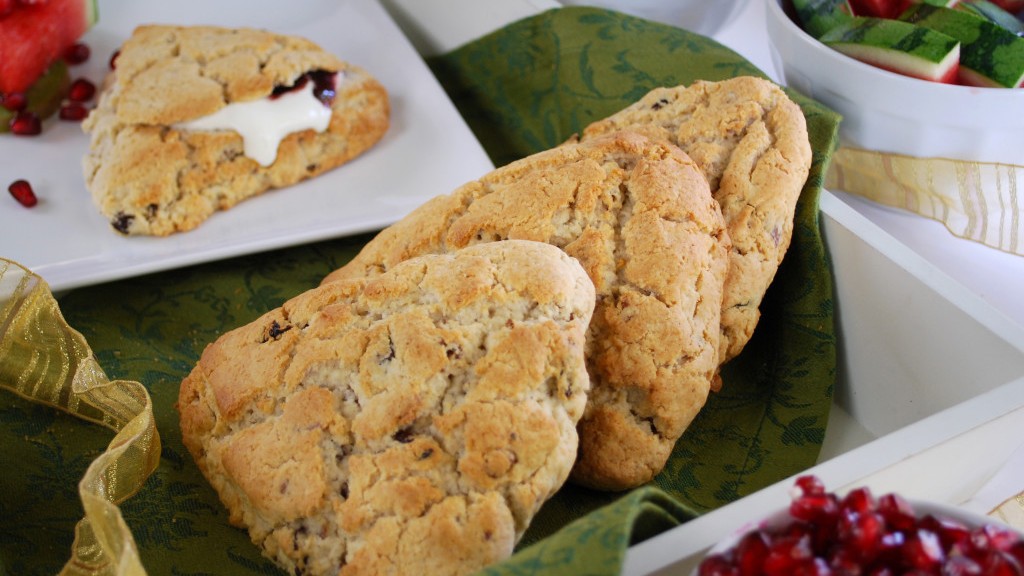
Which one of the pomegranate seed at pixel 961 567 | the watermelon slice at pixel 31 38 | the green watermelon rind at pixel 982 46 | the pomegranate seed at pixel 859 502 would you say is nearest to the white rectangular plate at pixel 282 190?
the watermelon slice at pixel 31 38

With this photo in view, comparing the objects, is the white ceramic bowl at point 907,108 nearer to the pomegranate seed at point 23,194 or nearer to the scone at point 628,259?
the scone at point 628,259

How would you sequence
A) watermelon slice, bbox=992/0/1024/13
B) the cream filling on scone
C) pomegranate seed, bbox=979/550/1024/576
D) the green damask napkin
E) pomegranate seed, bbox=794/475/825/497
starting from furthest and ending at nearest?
the cream filling on scone < watermelon slice, bbox=992/0/1024/13 < the green damask napkin < pomegranate seed, bbox=794/475/825/497 < pomegranate seed, bbox=979/550/1024/576

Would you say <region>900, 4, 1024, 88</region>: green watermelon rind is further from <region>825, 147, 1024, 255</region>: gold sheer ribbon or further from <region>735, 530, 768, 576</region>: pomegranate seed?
<region>735, 530, 768, 576</region>: pomegranate seed

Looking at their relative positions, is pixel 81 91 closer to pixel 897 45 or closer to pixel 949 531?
pixel 897 45

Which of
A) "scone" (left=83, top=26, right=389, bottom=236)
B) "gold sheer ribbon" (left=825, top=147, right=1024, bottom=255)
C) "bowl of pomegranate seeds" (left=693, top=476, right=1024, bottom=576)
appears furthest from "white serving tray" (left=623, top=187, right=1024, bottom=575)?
"scone" (left=83, top=26, right=389, bottom=236)

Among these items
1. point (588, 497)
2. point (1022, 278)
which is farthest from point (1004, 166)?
point (588, 497)

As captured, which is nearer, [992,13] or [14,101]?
[992,13]

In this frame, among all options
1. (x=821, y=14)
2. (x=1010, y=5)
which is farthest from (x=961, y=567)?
(x=1010, y=5)
